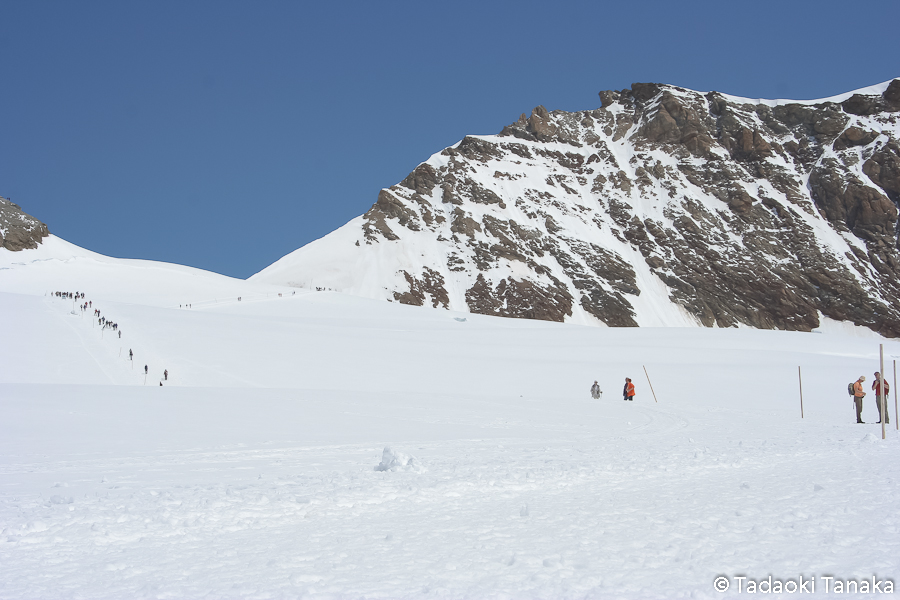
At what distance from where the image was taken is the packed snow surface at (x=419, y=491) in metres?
4.71

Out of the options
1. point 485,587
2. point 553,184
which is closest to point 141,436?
point 485,587

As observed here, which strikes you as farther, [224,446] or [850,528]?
[224,446]

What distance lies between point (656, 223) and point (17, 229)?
9720 cm

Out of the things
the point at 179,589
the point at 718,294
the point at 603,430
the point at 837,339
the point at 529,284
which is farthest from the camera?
the point at 718,294

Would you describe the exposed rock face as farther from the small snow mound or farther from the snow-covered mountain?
the small snow mound

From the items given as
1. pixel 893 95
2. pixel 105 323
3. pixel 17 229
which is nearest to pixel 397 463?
pixel 105 323

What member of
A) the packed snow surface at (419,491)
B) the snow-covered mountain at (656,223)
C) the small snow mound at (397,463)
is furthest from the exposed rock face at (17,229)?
the small snow mound at (397,463)

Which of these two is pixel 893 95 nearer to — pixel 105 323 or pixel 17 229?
pixel 105 323

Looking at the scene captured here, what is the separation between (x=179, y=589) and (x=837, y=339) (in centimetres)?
5190

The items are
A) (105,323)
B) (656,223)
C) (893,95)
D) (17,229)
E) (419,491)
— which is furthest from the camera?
(893,95)

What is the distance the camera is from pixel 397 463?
8727 millimetres

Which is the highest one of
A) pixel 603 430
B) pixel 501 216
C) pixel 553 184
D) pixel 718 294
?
pixel 553 184

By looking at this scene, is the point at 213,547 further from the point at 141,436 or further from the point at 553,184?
the point at 553,184

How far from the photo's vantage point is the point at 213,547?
5.34 meters
